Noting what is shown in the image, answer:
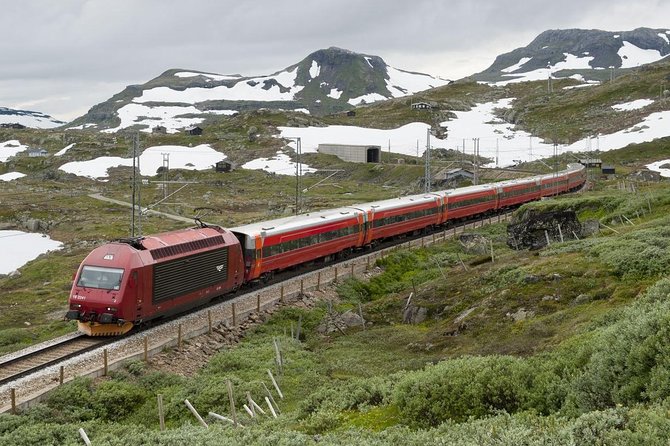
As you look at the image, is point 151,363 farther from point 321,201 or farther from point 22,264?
point 321,201

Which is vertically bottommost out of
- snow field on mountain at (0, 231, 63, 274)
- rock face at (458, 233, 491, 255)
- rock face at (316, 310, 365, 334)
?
snow field on mountain at (0, 231, 63, 274)

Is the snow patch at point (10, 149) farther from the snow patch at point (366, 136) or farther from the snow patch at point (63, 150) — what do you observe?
the snow patch at point (366, 136)

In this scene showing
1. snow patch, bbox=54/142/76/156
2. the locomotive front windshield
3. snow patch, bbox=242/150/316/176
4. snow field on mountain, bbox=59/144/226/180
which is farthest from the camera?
snow patch, bbox=54/142/76/156

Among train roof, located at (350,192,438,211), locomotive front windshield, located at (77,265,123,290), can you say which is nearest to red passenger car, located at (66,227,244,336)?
locomotive front windshield, located at (77,265,123,290)

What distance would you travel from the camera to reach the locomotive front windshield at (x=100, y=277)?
24.7 m

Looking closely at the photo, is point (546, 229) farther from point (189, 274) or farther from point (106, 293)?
point (106, 293)

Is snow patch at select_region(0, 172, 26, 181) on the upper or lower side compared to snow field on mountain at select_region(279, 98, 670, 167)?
lower

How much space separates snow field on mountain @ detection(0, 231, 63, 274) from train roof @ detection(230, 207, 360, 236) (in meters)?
39.8

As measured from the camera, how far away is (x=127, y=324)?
2511 cm

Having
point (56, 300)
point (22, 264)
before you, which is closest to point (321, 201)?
point (22, 264)

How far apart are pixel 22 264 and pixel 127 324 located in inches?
2035

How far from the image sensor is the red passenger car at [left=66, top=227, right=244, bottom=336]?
24578 millimetres

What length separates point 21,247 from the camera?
78812 mm

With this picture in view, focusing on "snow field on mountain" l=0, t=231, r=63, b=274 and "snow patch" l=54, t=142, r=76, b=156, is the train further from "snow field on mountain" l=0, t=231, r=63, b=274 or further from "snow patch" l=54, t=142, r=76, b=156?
"snow patch" l=54, t=142, r=76, b=156
